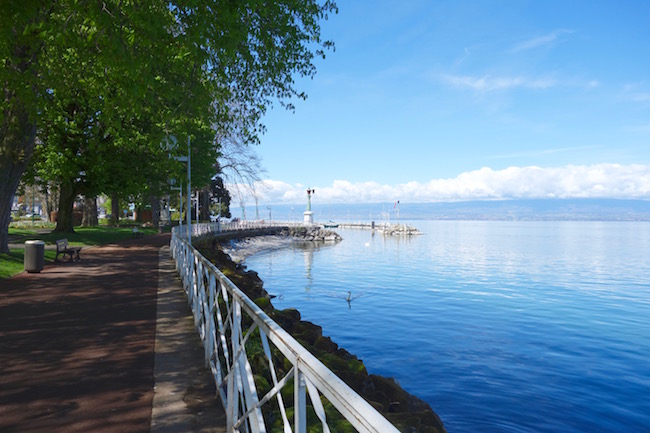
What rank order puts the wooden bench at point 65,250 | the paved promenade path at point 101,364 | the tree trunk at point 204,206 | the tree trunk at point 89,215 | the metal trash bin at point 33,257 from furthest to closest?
1. the tree trunk at point 204,206
2. the tree trunk at point 89,215
3. the wooden bench at point 65,250
4. the metal trash bin at point 33,257
5. the paved promenade path at point 101,364

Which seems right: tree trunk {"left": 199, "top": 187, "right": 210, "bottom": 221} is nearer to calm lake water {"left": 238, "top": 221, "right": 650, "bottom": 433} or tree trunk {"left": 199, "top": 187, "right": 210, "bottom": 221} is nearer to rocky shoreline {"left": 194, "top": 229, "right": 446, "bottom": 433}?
calm lake water {"left": 238, "top": 221, "right": 650, "bottom": 433}

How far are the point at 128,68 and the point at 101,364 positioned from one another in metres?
4.65

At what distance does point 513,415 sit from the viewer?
10125 millimetres

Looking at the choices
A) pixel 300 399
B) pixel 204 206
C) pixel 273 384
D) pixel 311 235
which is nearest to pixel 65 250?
pixel 273 384

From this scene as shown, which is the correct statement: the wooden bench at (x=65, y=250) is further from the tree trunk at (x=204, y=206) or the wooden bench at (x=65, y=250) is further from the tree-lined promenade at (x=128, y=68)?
the tree trunk at (x=204, y=206)

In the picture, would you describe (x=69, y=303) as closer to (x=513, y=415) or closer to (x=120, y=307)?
(x=120, y=307)

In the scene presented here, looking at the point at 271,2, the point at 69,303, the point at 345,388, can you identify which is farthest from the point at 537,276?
the point at 345,388

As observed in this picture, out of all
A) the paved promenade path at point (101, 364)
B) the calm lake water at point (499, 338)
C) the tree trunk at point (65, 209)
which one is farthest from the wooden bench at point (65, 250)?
the tree trunk at point (65, 209)

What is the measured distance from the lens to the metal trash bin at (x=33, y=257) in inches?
602

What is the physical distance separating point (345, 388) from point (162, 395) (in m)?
4.00

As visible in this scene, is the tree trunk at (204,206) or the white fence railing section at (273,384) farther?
the tree trunk at (204,206)

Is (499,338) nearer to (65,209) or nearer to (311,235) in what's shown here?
(65,209)

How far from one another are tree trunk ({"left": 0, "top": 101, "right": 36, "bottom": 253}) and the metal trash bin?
3.98 meters

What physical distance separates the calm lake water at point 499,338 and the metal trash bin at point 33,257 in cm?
1005
